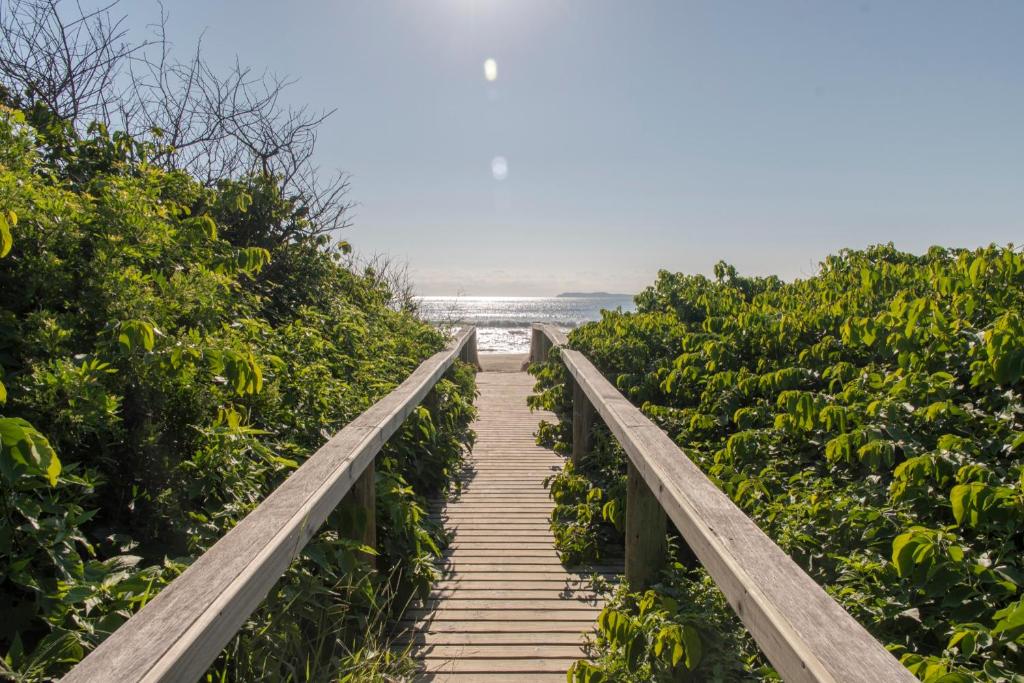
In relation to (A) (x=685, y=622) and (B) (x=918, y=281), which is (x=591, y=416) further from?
(A) (x=685, y=622)

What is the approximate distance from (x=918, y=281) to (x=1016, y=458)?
232 centimetres

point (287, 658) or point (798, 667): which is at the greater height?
point (798, 667)

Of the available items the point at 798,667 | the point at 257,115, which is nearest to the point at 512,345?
the point at 257,115

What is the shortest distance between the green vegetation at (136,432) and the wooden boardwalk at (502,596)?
226 millimetres

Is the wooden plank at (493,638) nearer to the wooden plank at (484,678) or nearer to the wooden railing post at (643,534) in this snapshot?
the wooden plank at (484,678)

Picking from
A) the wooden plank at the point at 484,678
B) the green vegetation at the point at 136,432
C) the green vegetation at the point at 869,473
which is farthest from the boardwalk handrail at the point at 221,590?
the green vegetation at the point at 869,473

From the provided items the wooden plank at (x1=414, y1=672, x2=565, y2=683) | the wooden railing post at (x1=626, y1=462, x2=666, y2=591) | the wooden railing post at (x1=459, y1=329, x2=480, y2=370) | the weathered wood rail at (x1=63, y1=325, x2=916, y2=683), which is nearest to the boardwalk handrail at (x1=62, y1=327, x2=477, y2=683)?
the weathered wood rail at (x1=63, y1=325, x2=916, y2=683)

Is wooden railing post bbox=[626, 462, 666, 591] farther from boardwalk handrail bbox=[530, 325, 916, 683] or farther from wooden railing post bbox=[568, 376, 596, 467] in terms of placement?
wooden railing post bbox=[568, 376, 596, 467]

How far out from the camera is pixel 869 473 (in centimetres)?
274

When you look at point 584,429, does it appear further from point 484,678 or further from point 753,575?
point 753,575

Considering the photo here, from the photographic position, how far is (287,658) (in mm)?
2277

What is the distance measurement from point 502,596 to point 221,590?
2336 millimetres

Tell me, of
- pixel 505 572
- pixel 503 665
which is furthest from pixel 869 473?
pixel 505 572

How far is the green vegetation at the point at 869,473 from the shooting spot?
6.11 feet
